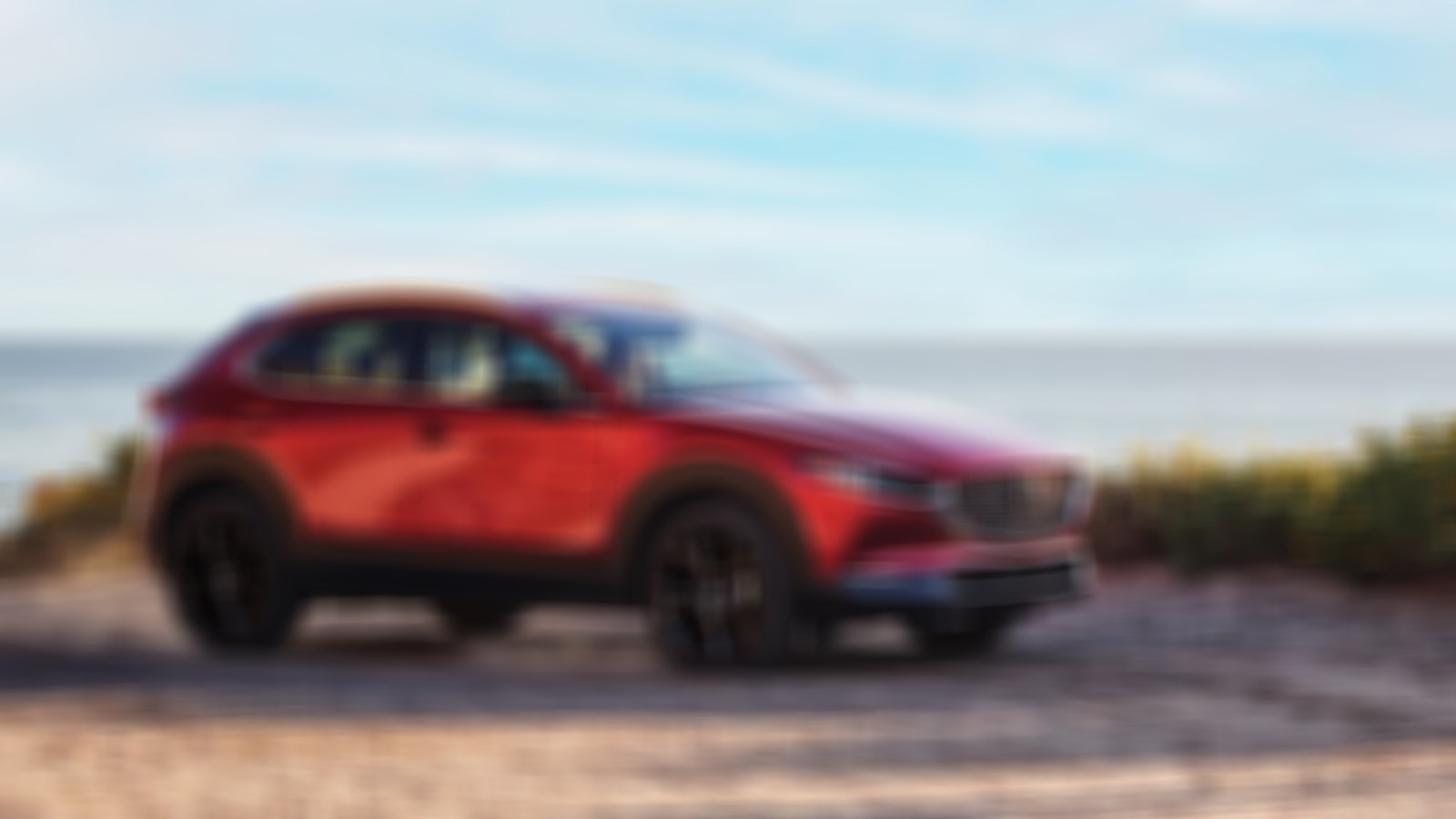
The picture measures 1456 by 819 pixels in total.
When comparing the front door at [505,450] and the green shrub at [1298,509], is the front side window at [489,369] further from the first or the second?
the green shrub at [1298,509]

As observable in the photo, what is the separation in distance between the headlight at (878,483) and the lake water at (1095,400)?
1258mm

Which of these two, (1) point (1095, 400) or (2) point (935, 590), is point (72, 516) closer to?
(2) point (935, 590)

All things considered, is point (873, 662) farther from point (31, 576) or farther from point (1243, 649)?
point (31, 576)

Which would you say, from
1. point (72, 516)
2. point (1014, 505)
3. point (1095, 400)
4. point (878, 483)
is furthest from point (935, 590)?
point (1095, 400)

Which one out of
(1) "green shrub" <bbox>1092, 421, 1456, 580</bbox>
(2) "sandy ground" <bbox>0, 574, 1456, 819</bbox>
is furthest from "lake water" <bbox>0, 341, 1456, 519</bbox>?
(2) "sandy ground" <bbox>0, 574, 1456, 819</bbox>

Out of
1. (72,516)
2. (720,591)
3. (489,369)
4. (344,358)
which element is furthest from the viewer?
(72,516)

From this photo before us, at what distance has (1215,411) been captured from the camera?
8550cm

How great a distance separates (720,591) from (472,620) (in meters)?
2.62

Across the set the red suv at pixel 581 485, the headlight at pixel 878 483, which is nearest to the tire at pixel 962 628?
the red suv at pixel 581 485

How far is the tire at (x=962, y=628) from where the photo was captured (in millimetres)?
10992

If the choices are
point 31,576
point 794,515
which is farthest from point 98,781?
point 31,576

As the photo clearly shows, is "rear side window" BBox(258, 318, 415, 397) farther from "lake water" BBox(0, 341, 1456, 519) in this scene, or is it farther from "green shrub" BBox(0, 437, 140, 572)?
"green shrub" BBox(0, 437, 140, 572)

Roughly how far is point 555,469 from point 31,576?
1115 centimetres

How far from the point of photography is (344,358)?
12.4 metres
